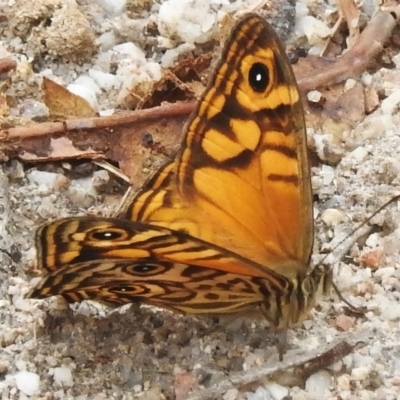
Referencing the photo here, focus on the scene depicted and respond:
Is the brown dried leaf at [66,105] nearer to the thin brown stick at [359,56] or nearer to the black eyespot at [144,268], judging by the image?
the thin brown stick at [359,56]

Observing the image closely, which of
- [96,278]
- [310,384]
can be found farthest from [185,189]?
[310,384]

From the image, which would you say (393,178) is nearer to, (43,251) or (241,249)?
(241,249)

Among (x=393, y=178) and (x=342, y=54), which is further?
(x=342, y=54)

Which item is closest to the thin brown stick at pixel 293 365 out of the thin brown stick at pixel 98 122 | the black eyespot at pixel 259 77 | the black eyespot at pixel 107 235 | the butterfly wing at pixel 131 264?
the butterfly wing at pixel 131 264

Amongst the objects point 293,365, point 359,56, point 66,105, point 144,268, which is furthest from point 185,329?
point 359,56

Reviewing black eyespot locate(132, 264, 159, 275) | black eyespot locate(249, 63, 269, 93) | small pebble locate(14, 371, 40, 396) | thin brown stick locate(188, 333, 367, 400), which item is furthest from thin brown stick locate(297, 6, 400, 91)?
small pebble locate(14, 371, 40, 396)
